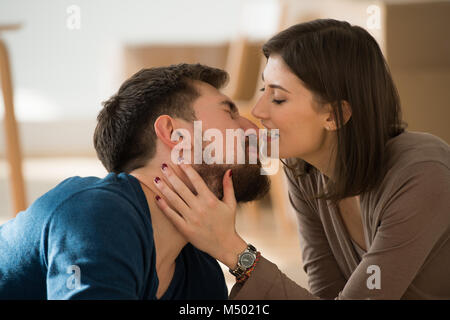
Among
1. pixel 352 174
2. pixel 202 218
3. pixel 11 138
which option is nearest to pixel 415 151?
pixel 352 174

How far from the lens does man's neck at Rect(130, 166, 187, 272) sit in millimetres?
1096

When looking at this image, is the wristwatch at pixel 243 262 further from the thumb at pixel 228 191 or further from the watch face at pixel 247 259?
the thumb at pixel 228 191

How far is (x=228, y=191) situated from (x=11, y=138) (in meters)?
1.19

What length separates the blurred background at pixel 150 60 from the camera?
2.33 m

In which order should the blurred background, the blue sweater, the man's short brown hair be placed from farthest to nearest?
the blurred background, the man's short brown hair, the blue sweater

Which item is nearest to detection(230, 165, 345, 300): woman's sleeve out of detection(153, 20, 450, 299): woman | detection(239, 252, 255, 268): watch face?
detection(153, 20, 450, 299): woman

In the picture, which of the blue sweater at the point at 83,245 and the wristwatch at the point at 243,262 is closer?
the blue sweater at the point at 83,245

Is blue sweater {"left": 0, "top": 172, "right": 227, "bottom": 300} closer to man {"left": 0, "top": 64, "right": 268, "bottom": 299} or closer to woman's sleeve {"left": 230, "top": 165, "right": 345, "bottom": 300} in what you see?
man {"left": 0, "top": 64, "right": 268, "bottom": 299}

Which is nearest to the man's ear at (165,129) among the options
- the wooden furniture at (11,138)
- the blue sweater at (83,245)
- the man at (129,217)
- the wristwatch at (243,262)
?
the man at (129,217)

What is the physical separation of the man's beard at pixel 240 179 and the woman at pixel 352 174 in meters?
0.03

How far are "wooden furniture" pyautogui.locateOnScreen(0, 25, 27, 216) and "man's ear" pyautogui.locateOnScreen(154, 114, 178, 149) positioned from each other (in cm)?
105

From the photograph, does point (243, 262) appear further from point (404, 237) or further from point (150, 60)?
point (150, 60)

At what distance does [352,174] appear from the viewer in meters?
1.22
